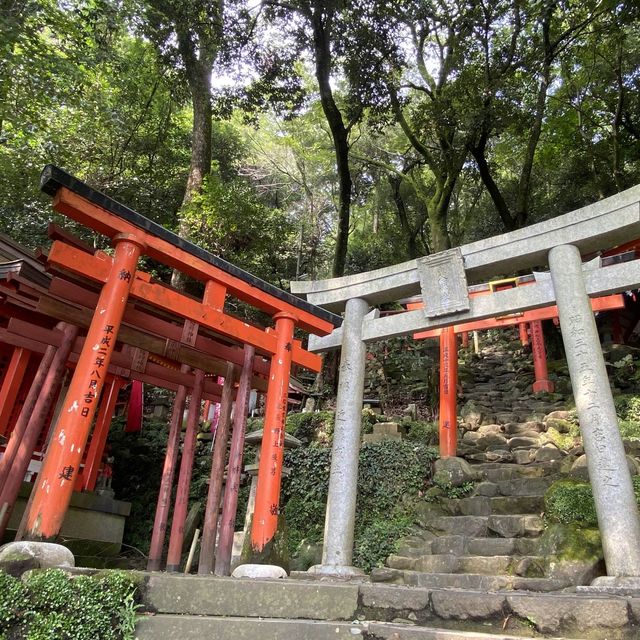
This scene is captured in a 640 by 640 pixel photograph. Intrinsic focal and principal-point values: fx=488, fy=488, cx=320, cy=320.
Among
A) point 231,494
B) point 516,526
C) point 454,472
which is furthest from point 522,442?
point 231,494

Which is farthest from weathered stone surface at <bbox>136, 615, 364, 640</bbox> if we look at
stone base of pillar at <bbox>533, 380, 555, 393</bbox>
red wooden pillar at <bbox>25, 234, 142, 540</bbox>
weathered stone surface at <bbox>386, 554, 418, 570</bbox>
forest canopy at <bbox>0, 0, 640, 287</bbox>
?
stone base of pillar at <bbox>533, 380, 555, 393</bbox>

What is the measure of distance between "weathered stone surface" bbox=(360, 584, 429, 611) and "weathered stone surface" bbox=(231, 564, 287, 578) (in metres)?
1.28

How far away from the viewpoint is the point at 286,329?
629 cm

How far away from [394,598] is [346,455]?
100 inches

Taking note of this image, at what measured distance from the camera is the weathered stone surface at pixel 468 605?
3.40 m

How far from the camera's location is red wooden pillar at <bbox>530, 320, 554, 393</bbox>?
1368 centimetres

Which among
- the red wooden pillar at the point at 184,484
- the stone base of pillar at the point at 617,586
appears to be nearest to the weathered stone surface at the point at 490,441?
the red wooden pillar at the point at 184,484

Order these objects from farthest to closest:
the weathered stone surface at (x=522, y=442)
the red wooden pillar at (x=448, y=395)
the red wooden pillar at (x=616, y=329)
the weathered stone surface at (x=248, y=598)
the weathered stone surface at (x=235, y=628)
→ 1. the red wooden pillar at (x=616, y=329)
2. the weathered stone surface at (x=522, y=442)
3. the red wooden pillar at (x=448, y=395)
4. the weathered stone surface at (x=248, y=598)
5. the weathered stone surface at (x=235, y=628)

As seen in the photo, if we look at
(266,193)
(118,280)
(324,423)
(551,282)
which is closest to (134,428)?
(324,423)

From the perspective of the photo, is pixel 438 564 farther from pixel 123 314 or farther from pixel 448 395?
pixel 123 314

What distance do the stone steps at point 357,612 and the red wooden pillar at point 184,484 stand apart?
13.5ft

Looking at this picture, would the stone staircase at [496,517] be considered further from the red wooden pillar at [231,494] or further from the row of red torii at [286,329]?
the red wooden pillar at [231,494]

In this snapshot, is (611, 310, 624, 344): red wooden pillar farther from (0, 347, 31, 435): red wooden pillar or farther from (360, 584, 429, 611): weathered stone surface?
(0, 347, 31, 435): red wooden pillar

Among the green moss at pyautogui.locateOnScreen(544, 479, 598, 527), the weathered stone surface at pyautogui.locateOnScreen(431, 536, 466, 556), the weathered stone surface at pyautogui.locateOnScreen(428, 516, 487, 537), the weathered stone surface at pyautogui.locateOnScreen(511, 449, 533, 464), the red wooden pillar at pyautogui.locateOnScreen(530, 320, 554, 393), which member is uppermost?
the red wooden pillar at pyautogui.locateOnScreen(530, 320, 554, 393)
